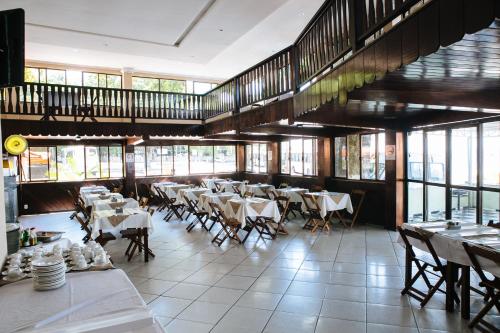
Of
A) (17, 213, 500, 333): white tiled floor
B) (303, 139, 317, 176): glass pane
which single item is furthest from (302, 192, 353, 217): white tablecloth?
(303, 139, 317, 176): glass pane

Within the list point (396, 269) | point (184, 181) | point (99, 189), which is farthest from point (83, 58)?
point (396, 269)

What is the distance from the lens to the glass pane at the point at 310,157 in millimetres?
11016

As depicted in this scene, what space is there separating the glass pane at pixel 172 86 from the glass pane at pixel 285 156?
225 inches

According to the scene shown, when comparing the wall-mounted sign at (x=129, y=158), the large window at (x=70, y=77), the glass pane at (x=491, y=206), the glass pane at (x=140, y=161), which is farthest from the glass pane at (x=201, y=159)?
the glass pane at (x=491, y=206)

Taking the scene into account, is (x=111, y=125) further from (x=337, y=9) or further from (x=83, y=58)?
(x=337, y=9)

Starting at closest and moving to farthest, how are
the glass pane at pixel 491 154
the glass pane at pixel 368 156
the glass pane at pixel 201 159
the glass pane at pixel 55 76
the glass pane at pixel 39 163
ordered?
the glass pane at pixel 491 154, the glass pane at pixel 368 156, the glass pane at pixel 39 163, the glass pane at pixel 55 76, the glass pane at pixel 201 159

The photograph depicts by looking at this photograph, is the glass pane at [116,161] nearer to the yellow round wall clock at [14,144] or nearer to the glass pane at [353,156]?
the yellow round wall clock at [14,144]

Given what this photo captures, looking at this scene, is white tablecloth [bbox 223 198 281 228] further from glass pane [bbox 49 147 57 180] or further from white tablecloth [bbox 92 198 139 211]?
glass pane [bbox 49 147 57 180]

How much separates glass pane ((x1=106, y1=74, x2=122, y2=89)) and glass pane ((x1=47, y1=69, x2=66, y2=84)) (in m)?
1.55

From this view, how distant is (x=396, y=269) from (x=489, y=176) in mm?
2195

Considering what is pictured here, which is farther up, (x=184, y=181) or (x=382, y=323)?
(x=184, y=181)

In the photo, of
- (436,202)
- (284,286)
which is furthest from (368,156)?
(284,286)

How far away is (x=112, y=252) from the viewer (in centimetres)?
658

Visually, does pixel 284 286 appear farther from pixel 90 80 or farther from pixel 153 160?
pixel 90 80
